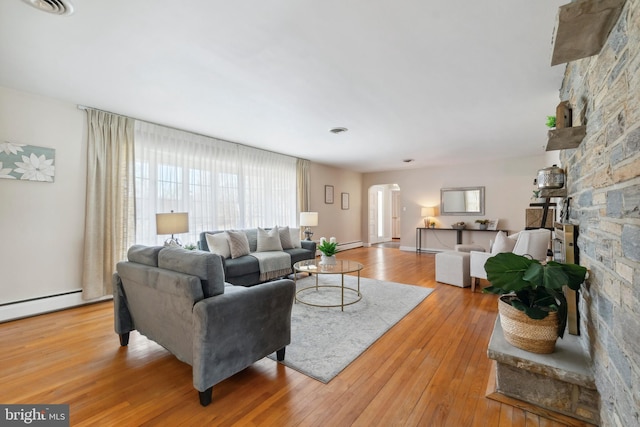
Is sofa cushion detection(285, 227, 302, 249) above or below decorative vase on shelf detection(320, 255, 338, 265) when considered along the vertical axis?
above

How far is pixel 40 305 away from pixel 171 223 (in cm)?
157

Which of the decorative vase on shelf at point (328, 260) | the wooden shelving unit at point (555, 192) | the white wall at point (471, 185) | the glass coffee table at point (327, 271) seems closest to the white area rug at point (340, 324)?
the glass coffee table at point (327, 271)

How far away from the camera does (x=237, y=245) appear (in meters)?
4.14

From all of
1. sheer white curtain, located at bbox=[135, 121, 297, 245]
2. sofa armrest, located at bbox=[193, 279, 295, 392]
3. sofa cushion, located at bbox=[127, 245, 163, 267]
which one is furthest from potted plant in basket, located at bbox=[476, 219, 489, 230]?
sofa cushion, located at bbox=[127, 245, 163, 267]

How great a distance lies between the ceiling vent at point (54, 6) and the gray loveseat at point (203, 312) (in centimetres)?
165

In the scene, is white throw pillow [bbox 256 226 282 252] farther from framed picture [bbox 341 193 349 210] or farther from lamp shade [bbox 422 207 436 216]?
lamp shade [bbox 422 207 436 216]

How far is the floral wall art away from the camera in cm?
288

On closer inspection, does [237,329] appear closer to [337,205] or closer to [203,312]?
[203,312]

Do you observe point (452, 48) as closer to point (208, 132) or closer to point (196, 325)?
point (196, 325)

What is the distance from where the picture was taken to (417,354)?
88.5 inches

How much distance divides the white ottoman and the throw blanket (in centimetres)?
246

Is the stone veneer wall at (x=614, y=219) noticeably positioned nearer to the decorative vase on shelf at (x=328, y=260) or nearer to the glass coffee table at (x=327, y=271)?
the glass coffee table at (x=327, y=271)

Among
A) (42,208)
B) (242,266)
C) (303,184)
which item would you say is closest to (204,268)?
(242,266)

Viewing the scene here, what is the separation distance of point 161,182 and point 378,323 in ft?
11.7
